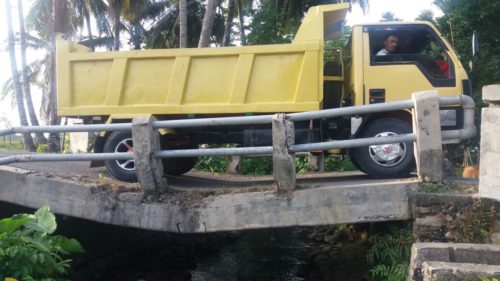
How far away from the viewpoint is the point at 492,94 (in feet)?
17.7

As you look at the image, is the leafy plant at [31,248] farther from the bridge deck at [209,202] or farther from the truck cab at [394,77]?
the truck cab at [394,77]

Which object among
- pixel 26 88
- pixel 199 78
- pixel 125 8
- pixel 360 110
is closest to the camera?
pixel 360 110

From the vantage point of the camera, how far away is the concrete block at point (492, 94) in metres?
5.34

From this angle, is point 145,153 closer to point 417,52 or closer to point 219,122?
point 219,122

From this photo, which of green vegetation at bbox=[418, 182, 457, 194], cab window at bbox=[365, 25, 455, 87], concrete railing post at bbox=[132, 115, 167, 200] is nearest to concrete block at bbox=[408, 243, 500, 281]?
green vegetation at bbox=[418, 182, 457, 194]

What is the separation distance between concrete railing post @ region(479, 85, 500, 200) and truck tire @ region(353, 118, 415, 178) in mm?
1369

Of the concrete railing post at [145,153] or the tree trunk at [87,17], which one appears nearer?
the concrete railing post at [145,153]

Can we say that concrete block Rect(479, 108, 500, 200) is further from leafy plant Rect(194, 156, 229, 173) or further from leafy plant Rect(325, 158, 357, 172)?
leafy plant Rect(194, 156, 229, 173)

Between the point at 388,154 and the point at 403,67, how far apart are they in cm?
120

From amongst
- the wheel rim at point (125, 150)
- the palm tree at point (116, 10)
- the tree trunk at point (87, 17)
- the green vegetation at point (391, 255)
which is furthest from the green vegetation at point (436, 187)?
the tree trunk at point (87, 17)

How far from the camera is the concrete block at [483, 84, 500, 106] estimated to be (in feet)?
17.5

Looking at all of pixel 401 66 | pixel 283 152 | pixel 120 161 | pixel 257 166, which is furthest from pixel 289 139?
A: pixel 257 166

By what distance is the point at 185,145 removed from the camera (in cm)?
809

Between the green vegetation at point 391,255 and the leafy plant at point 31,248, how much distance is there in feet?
11.2
